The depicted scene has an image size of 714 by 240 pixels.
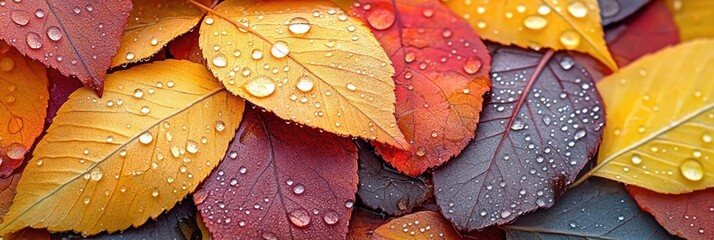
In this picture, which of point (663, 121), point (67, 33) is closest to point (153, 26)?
point (67, 33)

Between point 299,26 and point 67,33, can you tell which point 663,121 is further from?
point 67,33

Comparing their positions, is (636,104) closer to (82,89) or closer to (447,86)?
(447,86)

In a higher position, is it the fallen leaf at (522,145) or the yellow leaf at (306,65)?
the yellow leaf at (306,65)

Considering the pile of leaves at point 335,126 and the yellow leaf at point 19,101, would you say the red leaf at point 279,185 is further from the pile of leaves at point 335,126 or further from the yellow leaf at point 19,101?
the yellow leaf at point 19,101

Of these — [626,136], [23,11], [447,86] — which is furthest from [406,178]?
[23,11]

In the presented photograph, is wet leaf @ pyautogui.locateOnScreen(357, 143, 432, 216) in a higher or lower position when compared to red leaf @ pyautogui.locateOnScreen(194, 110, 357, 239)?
lower

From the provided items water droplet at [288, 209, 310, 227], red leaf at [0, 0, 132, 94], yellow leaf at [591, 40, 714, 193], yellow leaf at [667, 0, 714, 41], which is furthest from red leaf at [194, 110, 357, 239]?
yellow leaf at [667, 0, 714, 41]

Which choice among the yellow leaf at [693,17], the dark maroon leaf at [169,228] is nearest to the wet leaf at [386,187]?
the dark maroon leaf at [169,228]

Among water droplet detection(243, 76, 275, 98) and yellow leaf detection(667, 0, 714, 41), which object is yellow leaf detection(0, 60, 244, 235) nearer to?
water droplet detection(243, 76, 275, 98)
